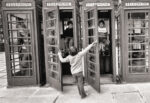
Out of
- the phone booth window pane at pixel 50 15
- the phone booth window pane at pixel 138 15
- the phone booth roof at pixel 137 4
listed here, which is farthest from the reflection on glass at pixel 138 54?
the phone booth window pane at pixel 50 15

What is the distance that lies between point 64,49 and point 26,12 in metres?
2.06

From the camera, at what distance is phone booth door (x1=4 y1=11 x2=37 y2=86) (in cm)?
558

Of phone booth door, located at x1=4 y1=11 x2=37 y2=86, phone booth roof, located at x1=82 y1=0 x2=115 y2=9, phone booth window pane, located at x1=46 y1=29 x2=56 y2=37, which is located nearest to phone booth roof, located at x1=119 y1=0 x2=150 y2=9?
phone booth roof, located at x1=82 y1=0 x2=115 y2=9

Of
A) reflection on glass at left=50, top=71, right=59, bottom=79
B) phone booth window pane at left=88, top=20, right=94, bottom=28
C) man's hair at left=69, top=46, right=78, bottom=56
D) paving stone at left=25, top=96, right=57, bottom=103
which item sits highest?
phone booth window pane at left=88, top=20, right=94, bottom=28

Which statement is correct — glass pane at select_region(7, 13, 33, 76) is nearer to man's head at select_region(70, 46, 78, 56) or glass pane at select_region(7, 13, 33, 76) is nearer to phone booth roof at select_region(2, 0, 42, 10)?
phone booth roof at select_region(2, 0, 42, 10)

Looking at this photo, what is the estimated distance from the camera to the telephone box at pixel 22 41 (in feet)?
18.0

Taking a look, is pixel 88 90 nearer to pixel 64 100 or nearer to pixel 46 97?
pixel 64 100

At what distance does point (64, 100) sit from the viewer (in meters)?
4.55

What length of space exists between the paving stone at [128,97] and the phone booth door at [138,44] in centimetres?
103

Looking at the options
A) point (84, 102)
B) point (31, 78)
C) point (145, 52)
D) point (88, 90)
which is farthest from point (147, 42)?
point (31, 78)

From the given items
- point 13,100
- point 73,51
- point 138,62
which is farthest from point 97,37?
point 13,100

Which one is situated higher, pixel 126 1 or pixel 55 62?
pixel 126 1

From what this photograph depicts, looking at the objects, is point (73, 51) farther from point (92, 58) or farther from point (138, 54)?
point (138, 54)

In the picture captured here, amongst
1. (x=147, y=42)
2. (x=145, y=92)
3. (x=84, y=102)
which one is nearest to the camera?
(x=84, y=102)
